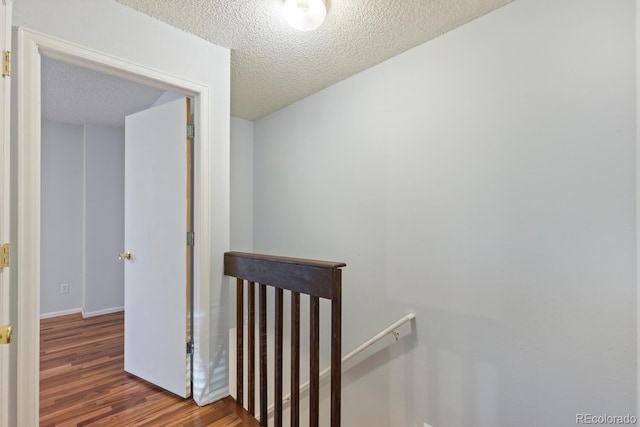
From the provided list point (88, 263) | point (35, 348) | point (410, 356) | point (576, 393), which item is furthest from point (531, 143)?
point (88, 263)

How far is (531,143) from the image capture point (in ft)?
5.07

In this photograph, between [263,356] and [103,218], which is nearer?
[263,356]

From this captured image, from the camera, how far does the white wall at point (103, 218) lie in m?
3.79

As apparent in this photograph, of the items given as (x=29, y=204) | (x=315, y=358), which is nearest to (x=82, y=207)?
(x=29, y=204)

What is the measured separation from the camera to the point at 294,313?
4.81 ft

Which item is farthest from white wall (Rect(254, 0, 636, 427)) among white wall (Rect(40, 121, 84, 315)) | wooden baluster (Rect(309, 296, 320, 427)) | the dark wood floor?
white wall (Rect(40, 121, 84, 315))

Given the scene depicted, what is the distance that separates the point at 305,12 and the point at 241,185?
225 centimetres

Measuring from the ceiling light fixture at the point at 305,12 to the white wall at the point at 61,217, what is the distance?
152 inches

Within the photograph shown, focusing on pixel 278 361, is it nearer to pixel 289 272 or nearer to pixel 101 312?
pixel 289 272

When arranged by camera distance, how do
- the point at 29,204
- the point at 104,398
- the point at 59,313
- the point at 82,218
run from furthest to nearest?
the point at 82,218, the point at 59,313, the point at 104,398, the point at 29,204

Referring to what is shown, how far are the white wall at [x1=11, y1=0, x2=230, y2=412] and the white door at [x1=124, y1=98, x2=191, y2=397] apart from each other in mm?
148

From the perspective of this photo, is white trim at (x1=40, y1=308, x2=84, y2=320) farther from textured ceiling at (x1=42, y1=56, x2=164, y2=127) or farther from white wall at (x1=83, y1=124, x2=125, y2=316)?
textured ceiling at (x1=42, y1=56, x2=164, y2=127)

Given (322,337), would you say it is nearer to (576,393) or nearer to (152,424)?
(152,424)

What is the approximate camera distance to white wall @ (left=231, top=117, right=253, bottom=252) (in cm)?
344
